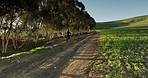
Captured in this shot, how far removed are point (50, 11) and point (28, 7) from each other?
651 inches

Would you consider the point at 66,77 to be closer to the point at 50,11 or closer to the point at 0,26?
the point at 0,26

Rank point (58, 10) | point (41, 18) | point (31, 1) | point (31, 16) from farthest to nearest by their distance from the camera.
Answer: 1. point (58, 10)
2. point (41, 18)
3. point (31, 16)
4. point (31, 1)

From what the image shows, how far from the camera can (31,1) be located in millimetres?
19266

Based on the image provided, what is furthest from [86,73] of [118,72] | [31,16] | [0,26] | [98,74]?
[31,16]

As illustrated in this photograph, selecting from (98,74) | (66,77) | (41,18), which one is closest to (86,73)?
(98,74)

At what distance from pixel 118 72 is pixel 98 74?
1379 mm

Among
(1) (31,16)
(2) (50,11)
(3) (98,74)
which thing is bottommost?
(3) (98,74)

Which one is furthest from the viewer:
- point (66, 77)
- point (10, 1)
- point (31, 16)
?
point (31, 16)

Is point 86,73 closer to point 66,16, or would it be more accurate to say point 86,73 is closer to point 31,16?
point 31,16

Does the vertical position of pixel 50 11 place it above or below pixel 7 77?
above

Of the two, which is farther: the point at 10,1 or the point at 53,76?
the point at 10,1

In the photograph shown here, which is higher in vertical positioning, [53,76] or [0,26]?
[0,26]

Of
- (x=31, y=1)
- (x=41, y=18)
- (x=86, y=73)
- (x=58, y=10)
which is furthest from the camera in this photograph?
(x=58, y=10)

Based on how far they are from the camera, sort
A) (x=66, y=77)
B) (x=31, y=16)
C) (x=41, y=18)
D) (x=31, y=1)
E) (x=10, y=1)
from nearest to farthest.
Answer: (x=66, y=77)
(x=10, y=1)
(x=31, y=1)
(x=31, y=16)
(x=41, y=18)
